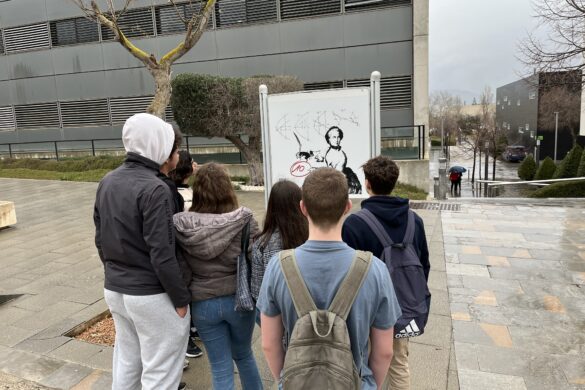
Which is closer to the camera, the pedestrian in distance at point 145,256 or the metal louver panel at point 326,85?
the pedestrian in distance at point 145,256

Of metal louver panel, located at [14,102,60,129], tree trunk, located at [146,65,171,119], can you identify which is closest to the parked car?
metal louver panel, located at [14,102,60,129]

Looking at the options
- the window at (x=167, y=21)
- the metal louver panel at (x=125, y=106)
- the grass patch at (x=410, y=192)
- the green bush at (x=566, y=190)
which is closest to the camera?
the grass patch at (x=410, y=192)

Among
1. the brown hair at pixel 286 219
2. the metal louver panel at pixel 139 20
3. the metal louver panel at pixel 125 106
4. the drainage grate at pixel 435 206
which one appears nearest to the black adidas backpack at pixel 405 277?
the brown hair at pixel 286 219

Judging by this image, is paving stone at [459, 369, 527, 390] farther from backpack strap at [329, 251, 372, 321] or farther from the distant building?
the distant building

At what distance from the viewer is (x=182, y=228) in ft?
7.82

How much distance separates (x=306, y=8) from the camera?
1608cm

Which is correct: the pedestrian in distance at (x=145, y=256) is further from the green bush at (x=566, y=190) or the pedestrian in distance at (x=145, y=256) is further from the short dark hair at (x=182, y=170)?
the green bush at (x=566, y=190)

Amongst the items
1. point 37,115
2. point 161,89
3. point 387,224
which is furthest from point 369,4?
point 37,115

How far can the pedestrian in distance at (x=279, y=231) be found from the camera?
7.91 feet

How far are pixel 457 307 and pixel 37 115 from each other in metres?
21.6

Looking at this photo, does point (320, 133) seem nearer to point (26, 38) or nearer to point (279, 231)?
point (279, 231)

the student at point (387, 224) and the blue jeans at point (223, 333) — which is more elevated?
the student at point (387, 224)

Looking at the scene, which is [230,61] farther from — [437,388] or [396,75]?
[437,388]

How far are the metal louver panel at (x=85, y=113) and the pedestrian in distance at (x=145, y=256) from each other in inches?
737
